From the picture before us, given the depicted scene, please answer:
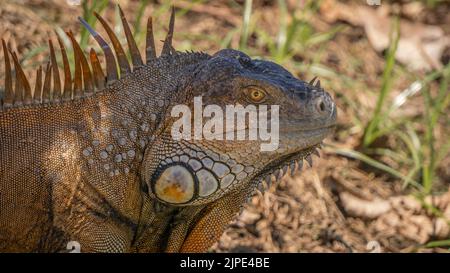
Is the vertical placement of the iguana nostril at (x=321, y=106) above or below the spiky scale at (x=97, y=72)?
below

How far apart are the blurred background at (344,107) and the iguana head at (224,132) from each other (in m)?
1.50

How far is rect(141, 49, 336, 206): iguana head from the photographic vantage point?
4637mm

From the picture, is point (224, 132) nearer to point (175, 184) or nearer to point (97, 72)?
point (175, 184)

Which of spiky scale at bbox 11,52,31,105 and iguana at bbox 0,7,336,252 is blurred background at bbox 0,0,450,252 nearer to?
iguana at bbox 0,7,336,252

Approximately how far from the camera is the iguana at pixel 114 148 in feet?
15.2

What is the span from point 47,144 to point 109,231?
2.10ft

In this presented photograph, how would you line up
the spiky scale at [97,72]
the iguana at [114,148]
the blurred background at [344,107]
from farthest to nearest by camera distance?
the blurred background at [344,107] < the spiky scale at [97,72] < the iguana at [114,148]

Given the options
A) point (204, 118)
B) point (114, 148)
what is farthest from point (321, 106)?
point (114, 148)

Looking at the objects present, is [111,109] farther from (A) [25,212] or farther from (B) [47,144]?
(A) [25,212]

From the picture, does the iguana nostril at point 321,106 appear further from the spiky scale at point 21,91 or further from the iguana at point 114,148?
the spiky scale at point 21,91

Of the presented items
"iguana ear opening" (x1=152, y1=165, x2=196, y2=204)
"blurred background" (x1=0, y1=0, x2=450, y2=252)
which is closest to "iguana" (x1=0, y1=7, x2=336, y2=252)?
"iguana ear opening" (x1=152, y1=165, x2=196, y2=204)

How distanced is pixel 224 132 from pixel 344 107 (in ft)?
12.9

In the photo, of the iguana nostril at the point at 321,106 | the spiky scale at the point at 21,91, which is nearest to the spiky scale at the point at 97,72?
the spiky scale at the point at 21,91

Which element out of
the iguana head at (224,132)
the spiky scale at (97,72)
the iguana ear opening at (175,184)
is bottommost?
the iguana ear opening at (175,184)
